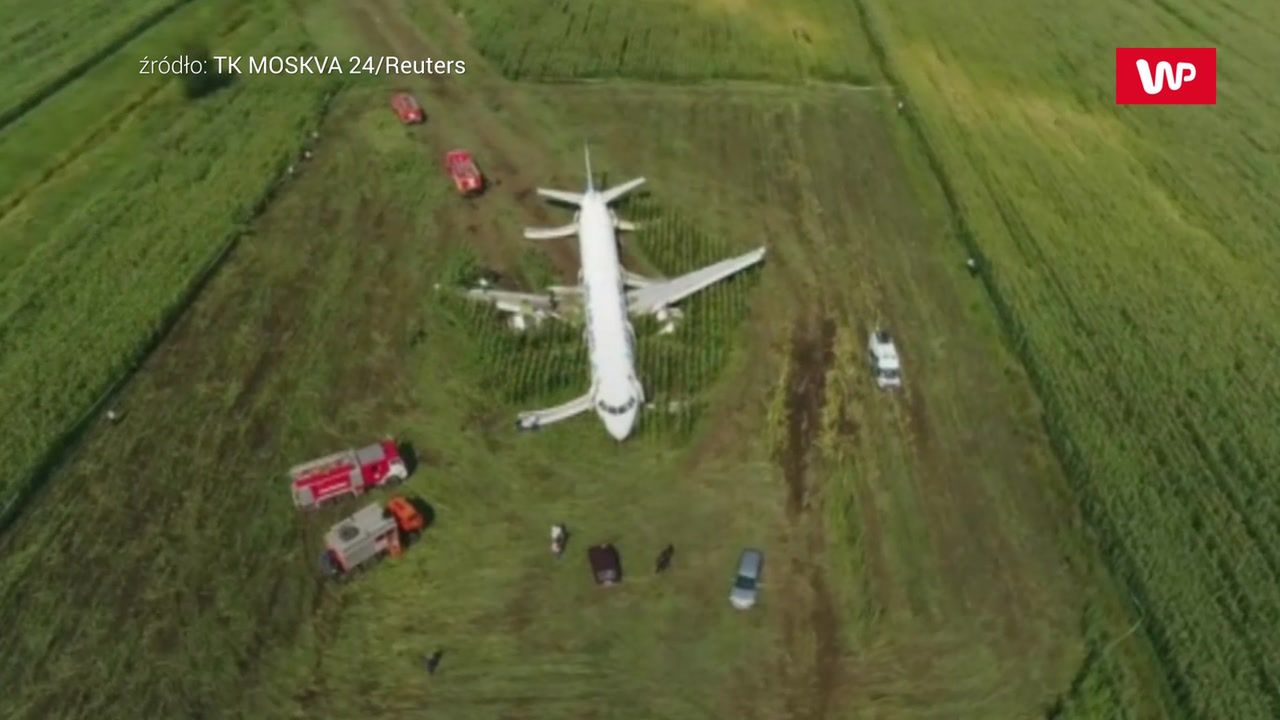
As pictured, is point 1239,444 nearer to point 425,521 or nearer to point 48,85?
point 425,521

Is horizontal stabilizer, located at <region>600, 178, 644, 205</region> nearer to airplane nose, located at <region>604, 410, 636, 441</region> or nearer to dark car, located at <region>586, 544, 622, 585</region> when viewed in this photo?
airplane nose, located at <region>604, 410, 636, 441</region>

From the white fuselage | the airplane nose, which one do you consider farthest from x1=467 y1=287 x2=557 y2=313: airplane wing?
the airplane nose

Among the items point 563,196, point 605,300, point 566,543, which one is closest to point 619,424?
point 566,543

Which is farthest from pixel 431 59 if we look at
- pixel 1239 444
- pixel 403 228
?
pixel 1239 444

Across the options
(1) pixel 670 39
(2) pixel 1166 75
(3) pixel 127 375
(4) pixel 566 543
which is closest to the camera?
(4) pixel 566 543

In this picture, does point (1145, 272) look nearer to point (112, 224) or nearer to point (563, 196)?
point (563, 196)

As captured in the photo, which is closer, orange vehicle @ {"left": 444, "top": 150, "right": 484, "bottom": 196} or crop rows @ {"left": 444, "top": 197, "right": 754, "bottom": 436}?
crop rows @ {"left": 444, "top": 197, "right": 754, "bottom": 436}
